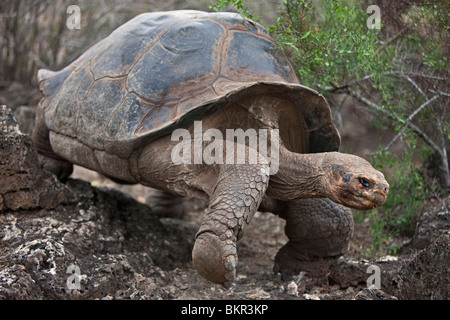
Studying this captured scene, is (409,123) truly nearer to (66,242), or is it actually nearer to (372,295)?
(372,295)

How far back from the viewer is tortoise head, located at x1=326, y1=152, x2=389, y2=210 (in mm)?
2211

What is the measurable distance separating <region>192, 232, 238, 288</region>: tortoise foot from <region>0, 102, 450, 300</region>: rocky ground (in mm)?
610

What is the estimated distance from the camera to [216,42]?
2908 millimetres

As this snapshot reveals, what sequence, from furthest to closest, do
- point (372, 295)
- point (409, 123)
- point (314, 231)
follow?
point (409, 123), point (314, 231), point (372, 295)

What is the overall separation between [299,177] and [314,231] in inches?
26.0

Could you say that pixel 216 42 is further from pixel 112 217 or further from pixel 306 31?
pixel 112 217

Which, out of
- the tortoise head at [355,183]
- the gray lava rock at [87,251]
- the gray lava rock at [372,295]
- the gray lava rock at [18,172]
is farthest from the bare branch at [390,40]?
the gray lava rock at [18,172]

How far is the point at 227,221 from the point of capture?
2273 millimetres

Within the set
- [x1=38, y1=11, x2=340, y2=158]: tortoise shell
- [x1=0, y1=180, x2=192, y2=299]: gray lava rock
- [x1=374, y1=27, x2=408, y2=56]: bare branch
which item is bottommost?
[x1=0, y1=180, x2=192, y2=299]: gray lava rock

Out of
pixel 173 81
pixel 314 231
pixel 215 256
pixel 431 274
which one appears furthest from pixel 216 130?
pixel 431 274

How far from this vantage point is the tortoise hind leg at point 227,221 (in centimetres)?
224

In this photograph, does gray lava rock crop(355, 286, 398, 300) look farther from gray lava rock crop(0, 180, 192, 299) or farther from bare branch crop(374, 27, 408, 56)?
bare branch crop(374, 27, 408, 56)

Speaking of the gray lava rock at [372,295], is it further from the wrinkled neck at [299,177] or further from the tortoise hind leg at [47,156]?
the tortoise hind leg at [47,156]

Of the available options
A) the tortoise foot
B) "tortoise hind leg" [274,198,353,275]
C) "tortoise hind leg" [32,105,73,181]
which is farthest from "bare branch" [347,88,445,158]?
"tortoise hind leg" [32,105,73,181]
